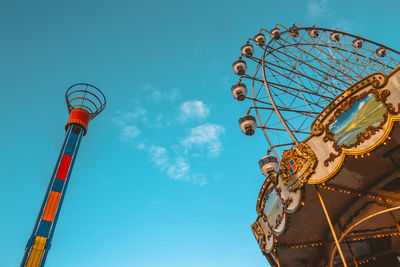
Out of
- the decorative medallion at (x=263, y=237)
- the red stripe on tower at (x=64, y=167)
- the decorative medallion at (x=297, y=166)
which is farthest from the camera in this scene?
the red stripe on tower at (x=64, y=167)

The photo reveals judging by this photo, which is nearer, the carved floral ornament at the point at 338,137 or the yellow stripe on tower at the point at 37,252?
the carved floral ornament at the point at 338,137

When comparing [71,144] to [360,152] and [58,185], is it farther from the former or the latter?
[360,152]

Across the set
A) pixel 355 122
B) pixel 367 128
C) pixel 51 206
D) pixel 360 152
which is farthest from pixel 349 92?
pixel 51 206

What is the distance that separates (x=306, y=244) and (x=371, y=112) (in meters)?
5.66

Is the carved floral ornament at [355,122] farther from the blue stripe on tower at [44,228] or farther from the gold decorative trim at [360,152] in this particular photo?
the blue stripe on tower at [44,228]

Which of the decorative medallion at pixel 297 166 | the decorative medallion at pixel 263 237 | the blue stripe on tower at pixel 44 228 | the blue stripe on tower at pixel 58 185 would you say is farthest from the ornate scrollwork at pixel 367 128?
the blue stripe on tower at pixel 58 185

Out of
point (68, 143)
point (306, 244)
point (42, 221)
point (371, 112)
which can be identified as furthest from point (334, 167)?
point (68, 143)

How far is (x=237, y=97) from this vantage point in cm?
1257

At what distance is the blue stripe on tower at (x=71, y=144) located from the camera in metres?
24.8

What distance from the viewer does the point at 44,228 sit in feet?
65.4

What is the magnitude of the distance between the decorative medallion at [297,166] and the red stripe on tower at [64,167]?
20.5 meters

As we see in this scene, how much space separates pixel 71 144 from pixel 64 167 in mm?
2711

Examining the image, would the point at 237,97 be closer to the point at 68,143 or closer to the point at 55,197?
the point at 55,197

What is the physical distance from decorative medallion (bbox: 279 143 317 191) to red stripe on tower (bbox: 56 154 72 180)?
20502 mm
